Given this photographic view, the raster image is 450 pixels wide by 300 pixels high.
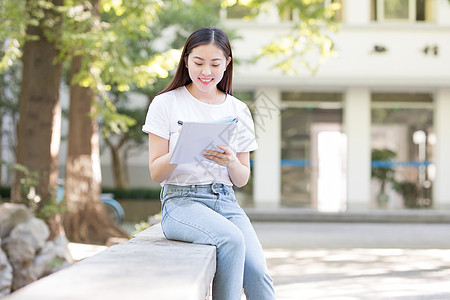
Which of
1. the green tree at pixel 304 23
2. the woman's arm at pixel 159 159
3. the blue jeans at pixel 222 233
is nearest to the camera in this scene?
the blue jeans at pixel 222 233

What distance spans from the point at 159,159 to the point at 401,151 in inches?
637

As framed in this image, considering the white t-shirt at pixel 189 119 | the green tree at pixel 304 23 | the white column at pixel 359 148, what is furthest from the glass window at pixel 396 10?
the white t-shirt at pixel 189 119

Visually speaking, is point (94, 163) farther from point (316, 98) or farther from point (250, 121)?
point (316, 98)

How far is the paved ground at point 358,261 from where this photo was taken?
233 inches

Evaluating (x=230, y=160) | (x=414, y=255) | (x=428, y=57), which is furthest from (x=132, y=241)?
(x=428, y=57)

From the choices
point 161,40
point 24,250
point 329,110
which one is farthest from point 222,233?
point 329,110

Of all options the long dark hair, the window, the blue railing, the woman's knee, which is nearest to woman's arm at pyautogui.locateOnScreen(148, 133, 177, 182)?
the long dark hair

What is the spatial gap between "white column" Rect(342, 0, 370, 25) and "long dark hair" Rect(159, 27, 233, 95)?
575 inches

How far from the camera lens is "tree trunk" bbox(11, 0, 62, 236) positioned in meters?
8.95

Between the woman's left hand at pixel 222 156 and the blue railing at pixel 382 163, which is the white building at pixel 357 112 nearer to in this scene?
the blue railing at pixel 382 163

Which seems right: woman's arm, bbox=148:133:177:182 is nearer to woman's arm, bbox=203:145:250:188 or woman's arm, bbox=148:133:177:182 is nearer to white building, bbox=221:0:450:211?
woman's arm, bbox=203:145:250:188

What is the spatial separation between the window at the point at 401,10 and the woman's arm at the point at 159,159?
1551cm

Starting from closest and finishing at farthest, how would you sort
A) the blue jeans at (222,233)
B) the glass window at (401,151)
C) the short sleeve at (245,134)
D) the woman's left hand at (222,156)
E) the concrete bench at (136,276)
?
1. the concrete bench at (136,276)
2. the blue jeans at (222,233)
3. the woman's left hand at (222,156)
4. the short sleeve at (245,134)
5. the glass window at (401,151)

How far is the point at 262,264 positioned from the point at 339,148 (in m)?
15.9
